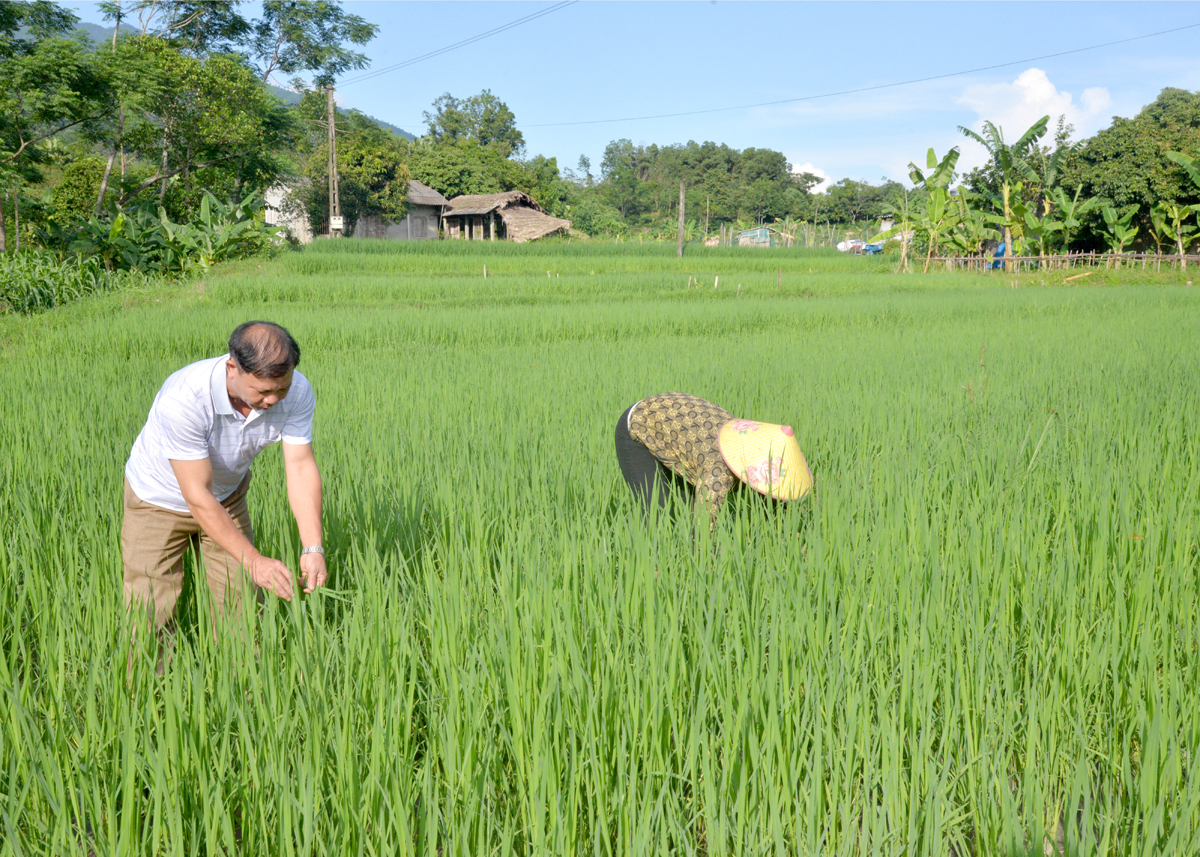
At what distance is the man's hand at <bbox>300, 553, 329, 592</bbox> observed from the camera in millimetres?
1828

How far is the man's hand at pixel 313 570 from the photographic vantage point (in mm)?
1828

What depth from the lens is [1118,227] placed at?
67.4ft

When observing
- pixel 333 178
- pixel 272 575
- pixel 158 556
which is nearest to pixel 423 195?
pixel 333 178

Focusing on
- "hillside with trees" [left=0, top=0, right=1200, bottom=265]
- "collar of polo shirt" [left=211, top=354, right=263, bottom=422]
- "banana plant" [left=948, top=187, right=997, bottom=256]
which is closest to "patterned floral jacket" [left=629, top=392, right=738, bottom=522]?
"collar of polo shirt" [left=211, top=354, right=263, bottom=422]

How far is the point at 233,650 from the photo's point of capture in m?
1.58

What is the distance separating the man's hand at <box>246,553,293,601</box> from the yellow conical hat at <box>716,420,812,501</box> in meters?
1.16

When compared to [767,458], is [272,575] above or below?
below

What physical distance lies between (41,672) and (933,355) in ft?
20.0

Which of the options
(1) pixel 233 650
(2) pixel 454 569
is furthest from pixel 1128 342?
(1) pixel 233 650

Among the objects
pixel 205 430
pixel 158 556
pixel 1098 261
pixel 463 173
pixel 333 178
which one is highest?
pixel 463 173

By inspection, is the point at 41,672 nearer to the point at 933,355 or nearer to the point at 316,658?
the point at 316,658

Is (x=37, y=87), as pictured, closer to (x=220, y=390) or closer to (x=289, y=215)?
(x=289, y=215)

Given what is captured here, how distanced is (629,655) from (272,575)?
0.76m

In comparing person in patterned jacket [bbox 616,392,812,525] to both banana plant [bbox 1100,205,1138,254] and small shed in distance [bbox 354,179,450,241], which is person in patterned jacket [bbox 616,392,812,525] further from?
small shed in distance [bbox 354,179,450,241]
